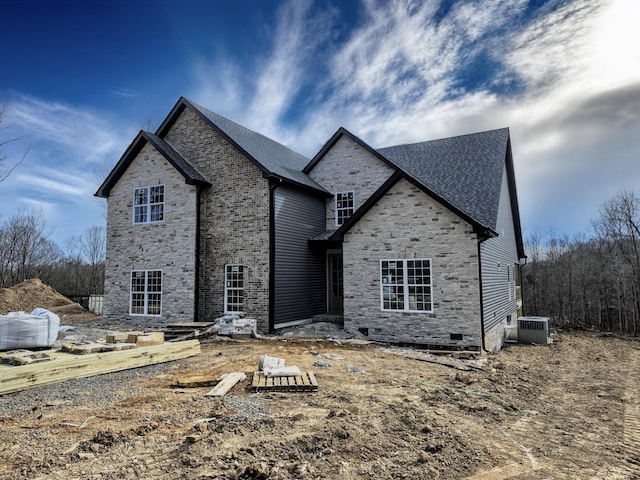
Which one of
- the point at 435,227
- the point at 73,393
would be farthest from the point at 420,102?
the point at 73,393

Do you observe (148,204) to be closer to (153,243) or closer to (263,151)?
(153,243)

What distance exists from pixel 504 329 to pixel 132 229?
53.3ft

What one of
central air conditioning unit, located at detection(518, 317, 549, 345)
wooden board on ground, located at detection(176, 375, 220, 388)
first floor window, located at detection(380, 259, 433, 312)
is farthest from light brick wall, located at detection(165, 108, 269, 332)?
central air conditioning unit, located at detection(518, 317, 549, 345)

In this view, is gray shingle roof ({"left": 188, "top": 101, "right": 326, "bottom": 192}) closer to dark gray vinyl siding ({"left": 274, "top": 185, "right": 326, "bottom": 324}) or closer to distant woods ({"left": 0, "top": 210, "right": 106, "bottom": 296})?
dark gray vinyl siding ({"left": 274, "top": 185, "right": 326, "bottom": 324})

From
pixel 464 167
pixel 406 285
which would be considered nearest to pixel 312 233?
pixel 406 285

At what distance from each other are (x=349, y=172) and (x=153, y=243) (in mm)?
9026

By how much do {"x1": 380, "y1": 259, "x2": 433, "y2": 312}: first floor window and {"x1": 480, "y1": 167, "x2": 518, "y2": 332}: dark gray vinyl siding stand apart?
175cm

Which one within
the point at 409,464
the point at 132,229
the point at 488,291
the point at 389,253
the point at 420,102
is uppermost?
the point at 420,102

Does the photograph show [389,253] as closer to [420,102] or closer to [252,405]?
[420,102]

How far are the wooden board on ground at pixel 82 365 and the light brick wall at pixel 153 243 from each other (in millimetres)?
5615

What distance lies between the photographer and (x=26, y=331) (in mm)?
8953

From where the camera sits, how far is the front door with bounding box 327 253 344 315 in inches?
688

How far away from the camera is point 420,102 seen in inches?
573

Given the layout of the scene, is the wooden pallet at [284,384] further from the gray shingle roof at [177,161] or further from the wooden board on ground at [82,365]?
the gray shingle roof at [177,161]
